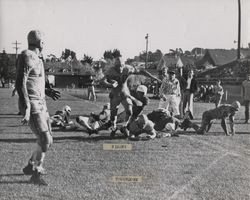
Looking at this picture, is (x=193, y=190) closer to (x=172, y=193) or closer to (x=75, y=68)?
(x=172, y=193)

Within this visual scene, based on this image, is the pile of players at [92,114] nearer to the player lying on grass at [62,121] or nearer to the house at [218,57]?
the player lying on grass at [62,121]

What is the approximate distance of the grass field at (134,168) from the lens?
5270 millimetres

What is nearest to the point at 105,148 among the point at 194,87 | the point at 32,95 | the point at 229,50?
the point at 32,95

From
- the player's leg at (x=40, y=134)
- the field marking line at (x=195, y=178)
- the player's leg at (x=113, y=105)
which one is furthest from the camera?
the player's leg at (x=113, y=105)

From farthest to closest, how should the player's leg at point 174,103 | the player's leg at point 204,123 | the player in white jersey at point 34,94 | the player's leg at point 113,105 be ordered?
1. the player's leg at point 174,103
2. the player's leg at point 204,123
3. the player's leg at point 113,105
4. the player in white jersey at point 34,94

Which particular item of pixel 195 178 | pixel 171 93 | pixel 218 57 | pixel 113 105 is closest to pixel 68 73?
pixel 218 57

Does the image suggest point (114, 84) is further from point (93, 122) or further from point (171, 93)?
point (171, 93)

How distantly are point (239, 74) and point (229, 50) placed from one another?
41.2m

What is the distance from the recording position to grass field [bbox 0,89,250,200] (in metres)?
5.27

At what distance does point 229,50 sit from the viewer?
231 feet
